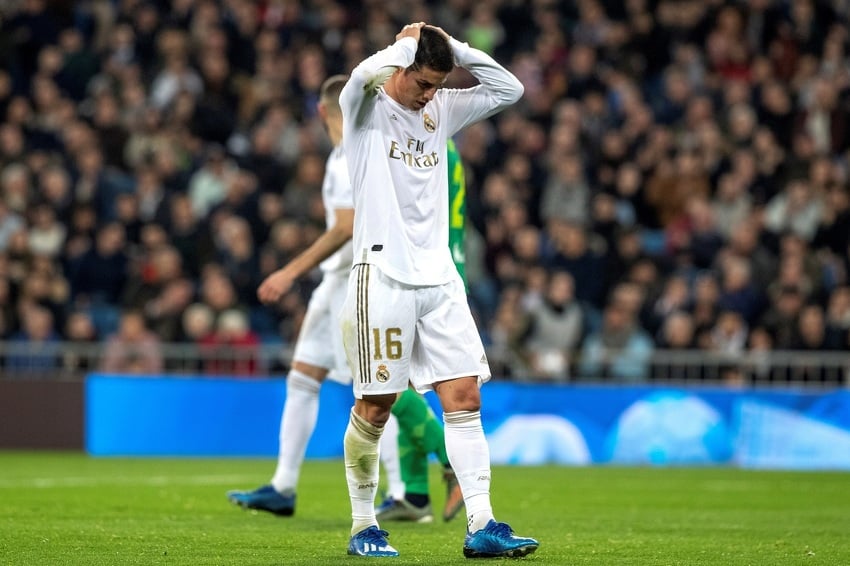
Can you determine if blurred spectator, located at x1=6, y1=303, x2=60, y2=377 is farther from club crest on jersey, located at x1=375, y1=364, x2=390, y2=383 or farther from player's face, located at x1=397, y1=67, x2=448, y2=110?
player's face, located at x1=397, y1=67, x2=448, y2=110

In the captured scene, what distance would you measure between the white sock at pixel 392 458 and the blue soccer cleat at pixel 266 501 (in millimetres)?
679

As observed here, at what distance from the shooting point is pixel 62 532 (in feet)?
27.0

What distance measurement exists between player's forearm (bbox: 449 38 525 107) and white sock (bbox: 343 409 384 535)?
69.0 inches

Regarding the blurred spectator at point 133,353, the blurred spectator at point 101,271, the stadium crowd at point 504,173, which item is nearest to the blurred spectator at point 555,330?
the stadium crowd at point 504,173

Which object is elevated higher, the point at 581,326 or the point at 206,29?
the point at 206,29

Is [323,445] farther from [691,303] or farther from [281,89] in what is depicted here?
[281,89]

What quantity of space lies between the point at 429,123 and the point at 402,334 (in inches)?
40.7

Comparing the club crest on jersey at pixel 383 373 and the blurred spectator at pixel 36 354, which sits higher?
the club crest on jersey at pixel 383 373

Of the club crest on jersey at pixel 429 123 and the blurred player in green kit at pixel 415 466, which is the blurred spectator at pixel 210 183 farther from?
the club crest on jersey at pixel 429 123

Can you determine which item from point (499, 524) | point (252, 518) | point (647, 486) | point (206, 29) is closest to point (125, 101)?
point (206, 29)

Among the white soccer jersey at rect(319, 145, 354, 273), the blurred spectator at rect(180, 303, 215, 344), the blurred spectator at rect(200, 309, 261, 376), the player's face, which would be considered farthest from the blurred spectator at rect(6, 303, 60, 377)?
the player's face

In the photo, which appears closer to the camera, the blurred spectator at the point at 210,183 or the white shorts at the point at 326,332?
the white shorts at the point at 326,332

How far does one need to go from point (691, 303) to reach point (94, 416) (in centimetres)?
703

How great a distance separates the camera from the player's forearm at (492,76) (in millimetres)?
7564
